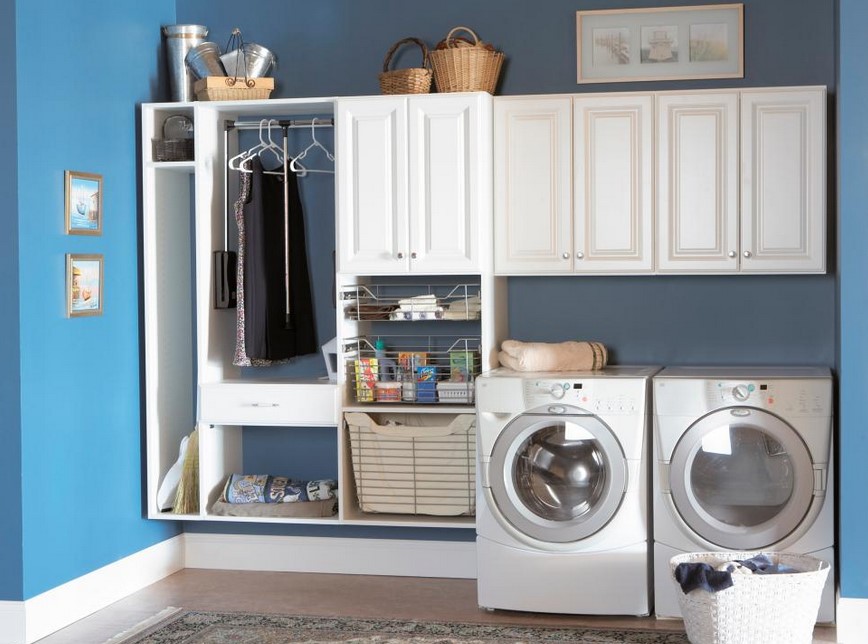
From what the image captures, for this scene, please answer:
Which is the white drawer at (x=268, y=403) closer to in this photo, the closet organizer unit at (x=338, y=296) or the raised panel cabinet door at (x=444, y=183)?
the closet organizer unit at (x=338, y=296)

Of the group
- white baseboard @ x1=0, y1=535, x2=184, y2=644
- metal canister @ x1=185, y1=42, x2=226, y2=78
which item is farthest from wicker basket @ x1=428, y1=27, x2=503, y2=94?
white baseboard @ x1=0, y1=535, x2=184, y2=644

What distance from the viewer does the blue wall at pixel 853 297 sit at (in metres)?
3.74

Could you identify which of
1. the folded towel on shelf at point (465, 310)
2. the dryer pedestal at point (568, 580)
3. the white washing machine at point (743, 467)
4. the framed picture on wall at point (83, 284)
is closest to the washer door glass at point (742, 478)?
the white washing machine at point (743, 467)

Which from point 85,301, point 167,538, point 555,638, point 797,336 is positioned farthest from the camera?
point 167,538

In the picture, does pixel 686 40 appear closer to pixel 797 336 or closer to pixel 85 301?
pixel 797 336

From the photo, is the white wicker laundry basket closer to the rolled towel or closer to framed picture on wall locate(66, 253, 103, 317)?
the rolled towel

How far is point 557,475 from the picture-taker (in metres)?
4.08

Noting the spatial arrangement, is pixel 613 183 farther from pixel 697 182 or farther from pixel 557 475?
pixel 557 475

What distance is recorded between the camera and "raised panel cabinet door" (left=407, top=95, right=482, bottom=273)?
4.39m

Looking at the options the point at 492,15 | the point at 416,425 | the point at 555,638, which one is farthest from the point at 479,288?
the point at 555,638

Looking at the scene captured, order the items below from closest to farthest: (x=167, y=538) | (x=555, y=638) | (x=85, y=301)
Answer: (x=555, y=638) < (x=85, y=301) < (x=167, y=538)

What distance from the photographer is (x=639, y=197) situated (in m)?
4.43

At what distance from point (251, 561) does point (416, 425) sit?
96 cm

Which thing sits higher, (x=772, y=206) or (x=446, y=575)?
(x=772, y=206)
